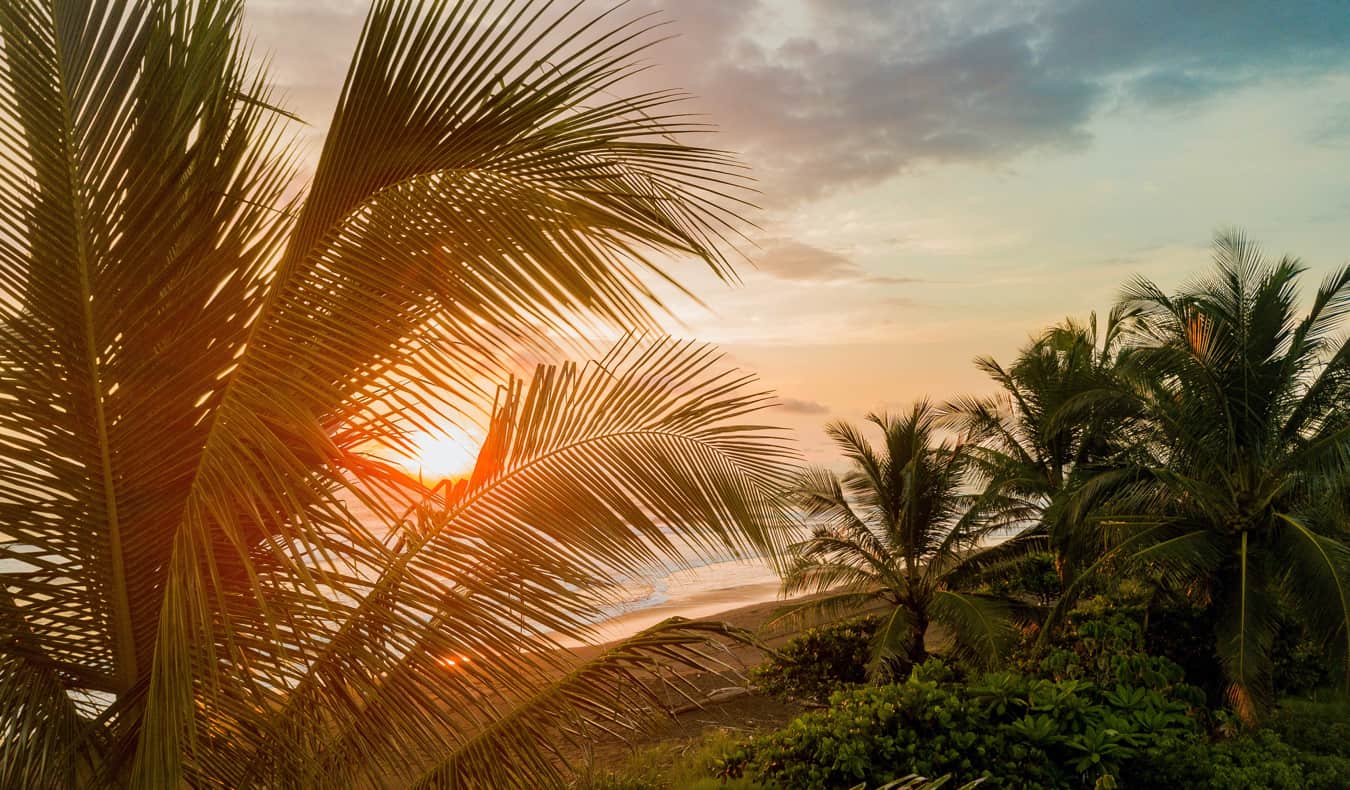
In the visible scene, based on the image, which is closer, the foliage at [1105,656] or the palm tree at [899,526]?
the foliage at [1105,656]

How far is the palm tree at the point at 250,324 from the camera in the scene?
7.24 feet

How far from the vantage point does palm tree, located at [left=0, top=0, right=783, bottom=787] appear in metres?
2.21

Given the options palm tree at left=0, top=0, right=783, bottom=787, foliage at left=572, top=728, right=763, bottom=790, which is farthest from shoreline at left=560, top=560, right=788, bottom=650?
palm tree at left=0, top=0, right=783, bottom=787

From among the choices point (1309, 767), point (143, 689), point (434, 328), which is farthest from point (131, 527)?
point (1309, 767)

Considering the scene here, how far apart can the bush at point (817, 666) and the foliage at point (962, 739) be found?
246 inches

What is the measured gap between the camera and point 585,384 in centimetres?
349

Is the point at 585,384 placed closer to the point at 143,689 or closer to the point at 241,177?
the point at 241,177

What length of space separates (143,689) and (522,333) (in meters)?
1.72

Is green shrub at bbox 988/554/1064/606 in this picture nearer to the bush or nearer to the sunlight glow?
the bush

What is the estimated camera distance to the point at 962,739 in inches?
235

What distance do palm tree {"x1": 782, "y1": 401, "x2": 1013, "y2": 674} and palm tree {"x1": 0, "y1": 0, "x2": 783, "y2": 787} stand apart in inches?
440

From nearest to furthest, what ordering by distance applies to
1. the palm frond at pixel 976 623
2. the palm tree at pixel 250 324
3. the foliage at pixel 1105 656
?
1. the palm tree at pixel 250 324
2. the foliage at pixel 1105 656
3. the palm frond at pixel 976 623

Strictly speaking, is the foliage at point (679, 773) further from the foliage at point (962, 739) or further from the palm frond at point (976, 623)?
the palm frond at point (976, 623)

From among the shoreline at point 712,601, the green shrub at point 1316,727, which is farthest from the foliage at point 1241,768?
the shoreline at point 712,601
